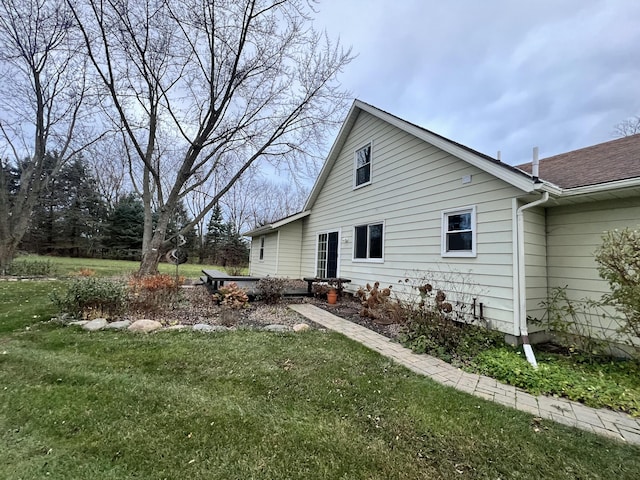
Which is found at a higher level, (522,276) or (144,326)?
(522,276)

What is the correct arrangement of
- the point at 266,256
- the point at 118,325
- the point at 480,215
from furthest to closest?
the point at 266,256 → the point at 480,215 → the point at 118,325

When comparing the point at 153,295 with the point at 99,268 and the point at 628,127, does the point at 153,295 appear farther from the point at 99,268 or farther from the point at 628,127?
the point at 628,127

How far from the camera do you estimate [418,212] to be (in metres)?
6.90

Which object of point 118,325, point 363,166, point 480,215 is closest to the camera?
point 118,325

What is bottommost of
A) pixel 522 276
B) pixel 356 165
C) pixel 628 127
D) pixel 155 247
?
pixel 522 276

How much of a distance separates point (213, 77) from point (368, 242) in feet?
25.3

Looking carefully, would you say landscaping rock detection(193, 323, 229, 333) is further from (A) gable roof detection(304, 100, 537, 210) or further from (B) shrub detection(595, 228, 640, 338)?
(B) shrub detection(595, 228, 640, 338)

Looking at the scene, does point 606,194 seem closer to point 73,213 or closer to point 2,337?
point 2,337

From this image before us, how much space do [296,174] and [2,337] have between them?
1003 centimetres

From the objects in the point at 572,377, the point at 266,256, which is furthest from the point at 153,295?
the point at 572,377

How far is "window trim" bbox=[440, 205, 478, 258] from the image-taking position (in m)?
5.54

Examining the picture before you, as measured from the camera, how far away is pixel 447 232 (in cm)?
614

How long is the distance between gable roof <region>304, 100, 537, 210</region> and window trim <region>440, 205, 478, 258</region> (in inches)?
34.5

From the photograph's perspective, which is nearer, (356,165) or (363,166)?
(363,166)
